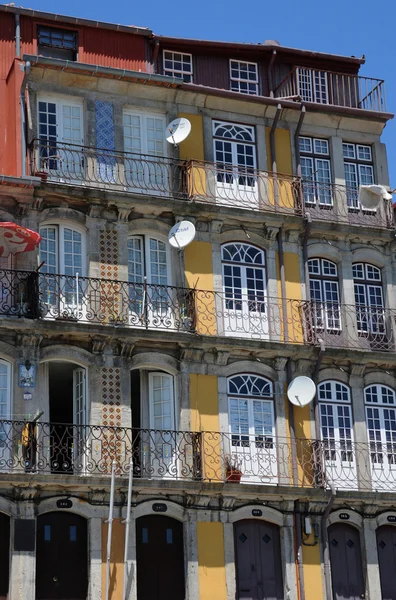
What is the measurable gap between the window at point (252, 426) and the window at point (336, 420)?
132cm

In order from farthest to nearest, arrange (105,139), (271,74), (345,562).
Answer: (271,74) < (105,139) < (345,562)

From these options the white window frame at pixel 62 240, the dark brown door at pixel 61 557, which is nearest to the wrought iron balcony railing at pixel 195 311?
the white window frame at pixel 62 240

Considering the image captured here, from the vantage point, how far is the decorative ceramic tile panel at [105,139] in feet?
98.6

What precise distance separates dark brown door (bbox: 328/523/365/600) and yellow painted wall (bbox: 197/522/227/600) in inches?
110

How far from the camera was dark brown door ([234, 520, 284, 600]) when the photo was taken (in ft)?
93.3

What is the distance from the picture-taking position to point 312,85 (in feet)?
110

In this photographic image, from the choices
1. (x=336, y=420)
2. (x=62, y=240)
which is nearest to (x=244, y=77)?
(x=62, y=240)

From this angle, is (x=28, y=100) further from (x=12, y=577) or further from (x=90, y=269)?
(x=12, y=577)

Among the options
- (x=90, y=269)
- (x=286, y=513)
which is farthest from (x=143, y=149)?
(x=286, y=513)

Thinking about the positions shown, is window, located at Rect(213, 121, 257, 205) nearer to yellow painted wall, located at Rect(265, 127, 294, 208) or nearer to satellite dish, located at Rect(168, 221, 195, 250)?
yellow painted wall, located at Rect(265, 127, 294, 208)

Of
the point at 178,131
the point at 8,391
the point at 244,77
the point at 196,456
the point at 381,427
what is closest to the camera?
the point at 8,391

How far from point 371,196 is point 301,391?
5743 mm

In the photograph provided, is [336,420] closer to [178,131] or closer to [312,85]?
[178,131]

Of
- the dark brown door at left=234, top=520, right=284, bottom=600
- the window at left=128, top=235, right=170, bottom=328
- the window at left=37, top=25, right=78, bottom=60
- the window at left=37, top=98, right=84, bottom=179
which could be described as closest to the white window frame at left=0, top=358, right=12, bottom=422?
the window at left=128, top=235, right=170, bottom=328
